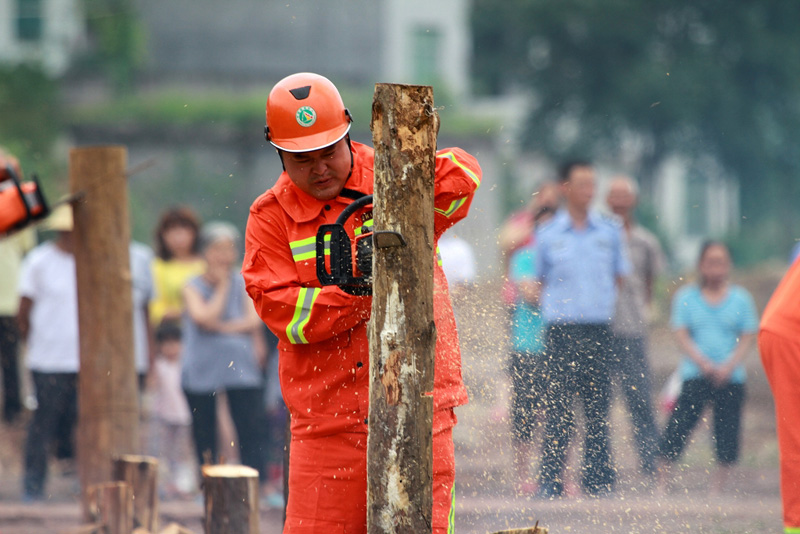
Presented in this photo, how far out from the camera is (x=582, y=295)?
7.01 metres

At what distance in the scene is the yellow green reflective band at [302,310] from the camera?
3.54 metres

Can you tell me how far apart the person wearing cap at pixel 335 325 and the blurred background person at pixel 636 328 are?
3.19 meters

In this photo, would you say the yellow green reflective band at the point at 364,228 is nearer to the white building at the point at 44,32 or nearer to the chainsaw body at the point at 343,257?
the chainsaw body at the point at 343,257

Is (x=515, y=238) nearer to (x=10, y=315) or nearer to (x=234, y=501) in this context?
(x=234, y=501)

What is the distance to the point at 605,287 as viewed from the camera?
23.1 feet

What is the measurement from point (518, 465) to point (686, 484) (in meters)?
1.29

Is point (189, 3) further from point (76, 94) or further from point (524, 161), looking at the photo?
point (524, 161)

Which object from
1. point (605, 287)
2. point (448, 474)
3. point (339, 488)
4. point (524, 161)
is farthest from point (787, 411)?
point (524, 161)

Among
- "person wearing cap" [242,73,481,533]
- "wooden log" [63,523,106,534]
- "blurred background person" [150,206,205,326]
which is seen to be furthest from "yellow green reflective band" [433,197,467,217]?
"blurred background person" [150,206,205,326]

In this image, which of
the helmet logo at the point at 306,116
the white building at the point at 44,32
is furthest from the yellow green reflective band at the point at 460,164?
the white building at the point at 44,32

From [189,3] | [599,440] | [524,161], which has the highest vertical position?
[189,3]

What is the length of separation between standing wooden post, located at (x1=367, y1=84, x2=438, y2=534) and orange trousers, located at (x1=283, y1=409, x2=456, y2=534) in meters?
0.25

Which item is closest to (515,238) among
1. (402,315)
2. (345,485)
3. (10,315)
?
(10,315)

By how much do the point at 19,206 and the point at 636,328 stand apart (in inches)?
159
